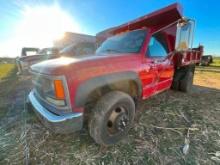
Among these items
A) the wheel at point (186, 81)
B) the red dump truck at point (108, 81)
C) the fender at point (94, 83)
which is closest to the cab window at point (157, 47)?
the red dump truck at point (108, 81)

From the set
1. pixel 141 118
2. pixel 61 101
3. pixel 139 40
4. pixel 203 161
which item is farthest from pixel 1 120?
pixel 203 161

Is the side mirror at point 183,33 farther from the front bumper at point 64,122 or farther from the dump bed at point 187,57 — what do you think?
the front bumper at point 64,122

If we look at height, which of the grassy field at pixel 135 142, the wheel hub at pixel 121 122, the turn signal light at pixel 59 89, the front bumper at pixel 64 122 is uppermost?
the turn signal light at pixel 59 89

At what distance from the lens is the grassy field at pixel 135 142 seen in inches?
84.1

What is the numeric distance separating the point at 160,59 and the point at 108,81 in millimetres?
Answer: 1776

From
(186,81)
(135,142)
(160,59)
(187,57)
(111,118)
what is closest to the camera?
(111,118)

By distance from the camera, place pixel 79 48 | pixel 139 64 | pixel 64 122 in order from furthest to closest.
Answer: pixel 79 48 < pixel 139 64 < pixel 64 122

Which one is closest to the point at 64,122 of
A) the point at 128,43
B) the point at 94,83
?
the point at 94,83

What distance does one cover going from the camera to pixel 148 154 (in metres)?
2.22

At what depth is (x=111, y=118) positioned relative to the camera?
2.28 meters

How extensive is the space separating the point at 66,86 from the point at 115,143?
4.09 ft

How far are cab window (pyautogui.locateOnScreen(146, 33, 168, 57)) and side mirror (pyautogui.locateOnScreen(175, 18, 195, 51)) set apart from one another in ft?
1.14

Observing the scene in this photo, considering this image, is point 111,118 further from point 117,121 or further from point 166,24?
point 166,24

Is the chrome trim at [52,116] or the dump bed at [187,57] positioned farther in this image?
the dump bed at [187,57]
